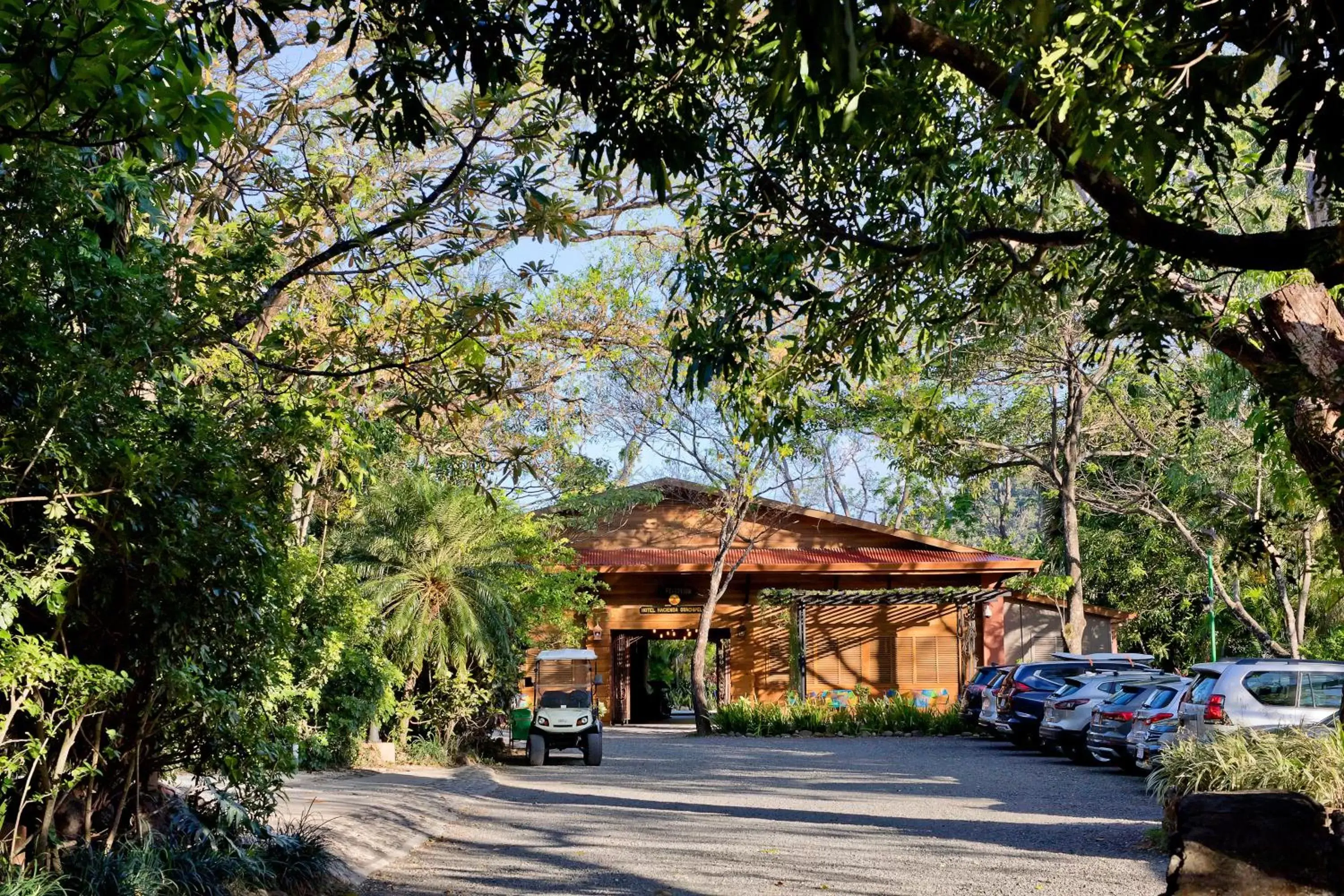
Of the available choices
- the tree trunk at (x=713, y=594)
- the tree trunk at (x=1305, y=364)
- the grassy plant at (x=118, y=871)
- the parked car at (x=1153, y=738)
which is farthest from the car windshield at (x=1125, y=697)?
the grassy plant at (x=118, y=871)

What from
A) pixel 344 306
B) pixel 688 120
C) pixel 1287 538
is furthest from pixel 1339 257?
pixel 1287 538

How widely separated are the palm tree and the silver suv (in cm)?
1084

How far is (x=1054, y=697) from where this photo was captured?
23484mm

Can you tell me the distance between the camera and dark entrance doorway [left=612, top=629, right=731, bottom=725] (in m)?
35.7

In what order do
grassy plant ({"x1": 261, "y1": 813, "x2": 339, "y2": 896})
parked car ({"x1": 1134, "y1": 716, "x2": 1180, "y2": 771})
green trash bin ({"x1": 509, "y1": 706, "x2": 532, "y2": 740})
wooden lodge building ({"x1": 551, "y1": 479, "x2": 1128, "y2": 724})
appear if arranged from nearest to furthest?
grassy plant ({"x1": 261, "y1": 813, "x2": 339, "y2": 896}), parked car ({"x1": 1134, "y1": 716, "x2": 1180, "y2": 771}), green trash bin ({"x1": 509, "y1": 706, "x2": 532, "y2": 740}), wooden lodge building ({"x1": 551, "y1": 479, "x2": 1128, "y2": 724})

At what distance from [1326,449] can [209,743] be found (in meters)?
7.46

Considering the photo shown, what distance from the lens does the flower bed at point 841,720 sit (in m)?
31.2

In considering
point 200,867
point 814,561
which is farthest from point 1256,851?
point 814,561

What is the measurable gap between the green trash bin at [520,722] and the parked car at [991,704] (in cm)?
957

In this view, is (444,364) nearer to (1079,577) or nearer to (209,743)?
(209,743)

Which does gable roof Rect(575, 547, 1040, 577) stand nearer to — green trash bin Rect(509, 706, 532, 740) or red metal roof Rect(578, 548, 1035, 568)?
red metal roof Rect(578, 548, 1035, 568)

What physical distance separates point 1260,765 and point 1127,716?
8939 millimetres

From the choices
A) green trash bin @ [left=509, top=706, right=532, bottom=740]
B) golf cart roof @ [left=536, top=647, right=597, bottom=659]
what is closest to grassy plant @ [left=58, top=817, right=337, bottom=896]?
golf cart roof @ [left=536, top=647, right=597, bottom=659]

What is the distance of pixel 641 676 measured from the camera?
139ft
